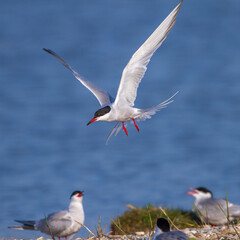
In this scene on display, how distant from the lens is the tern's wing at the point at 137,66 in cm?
567

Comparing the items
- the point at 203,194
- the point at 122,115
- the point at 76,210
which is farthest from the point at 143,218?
the point at 203,194

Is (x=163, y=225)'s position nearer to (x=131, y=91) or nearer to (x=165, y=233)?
(x=165, y=233)

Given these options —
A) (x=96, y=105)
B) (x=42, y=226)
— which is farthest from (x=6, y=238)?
(x=96, y=105)

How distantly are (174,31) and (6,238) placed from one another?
2098 centimetres

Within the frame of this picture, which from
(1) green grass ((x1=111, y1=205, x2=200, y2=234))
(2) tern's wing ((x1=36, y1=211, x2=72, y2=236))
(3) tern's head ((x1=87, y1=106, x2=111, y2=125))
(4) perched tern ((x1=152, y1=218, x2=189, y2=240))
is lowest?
(4) perched tern ((x1=152, y1=218, x2=189, y2=240))

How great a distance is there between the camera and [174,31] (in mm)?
25172

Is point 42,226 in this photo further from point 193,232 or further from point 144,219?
point 193,232

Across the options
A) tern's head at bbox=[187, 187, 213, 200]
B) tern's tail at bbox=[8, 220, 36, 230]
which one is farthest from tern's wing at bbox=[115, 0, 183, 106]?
tern's head at bbox=[187, 187, 213, 200]

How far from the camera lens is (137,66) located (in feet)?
19.7

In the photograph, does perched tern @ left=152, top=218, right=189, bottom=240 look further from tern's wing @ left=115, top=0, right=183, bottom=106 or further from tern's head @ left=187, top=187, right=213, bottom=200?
tern's head @ left=187, top=187, right=213, bottom=200

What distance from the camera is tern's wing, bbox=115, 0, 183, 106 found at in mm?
5675

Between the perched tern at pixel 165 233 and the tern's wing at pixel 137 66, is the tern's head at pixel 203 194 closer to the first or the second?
the tern's wing at pixel 137 66

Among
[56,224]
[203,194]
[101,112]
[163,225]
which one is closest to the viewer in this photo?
[163,225]

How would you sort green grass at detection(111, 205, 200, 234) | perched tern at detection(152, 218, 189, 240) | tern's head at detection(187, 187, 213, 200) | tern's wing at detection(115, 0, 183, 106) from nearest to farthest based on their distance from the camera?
perched tern at detection(152, 218, 189, 240) → tern's wing at detection(115, 0, 183, 106) → green grass at detection(111, 205, 200, 234) → tern's head at detection(187, 187, 213, 200)
